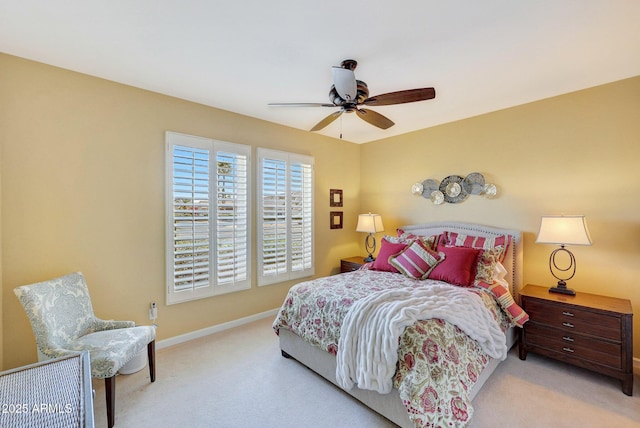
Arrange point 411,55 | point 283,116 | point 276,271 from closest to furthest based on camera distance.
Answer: point 411,55
point 283,116
point 276,271

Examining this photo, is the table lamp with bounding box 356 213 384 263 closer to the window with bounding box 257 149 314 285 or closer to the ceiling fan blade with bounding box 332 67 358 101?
the window with bounding box 257 149 314 285

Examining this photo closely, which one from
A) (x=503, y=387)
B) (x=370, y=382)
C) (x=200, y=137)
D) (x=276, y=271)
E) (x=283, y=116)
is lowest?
(x=503, y=387)

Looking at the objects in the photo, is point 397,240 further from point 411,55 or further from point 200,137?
point 200,137

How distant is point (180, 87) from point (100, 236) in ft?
5.44

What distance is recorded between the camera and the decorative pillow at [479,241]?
315 centimetres

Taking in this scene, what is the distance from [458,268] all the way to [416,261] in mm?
439

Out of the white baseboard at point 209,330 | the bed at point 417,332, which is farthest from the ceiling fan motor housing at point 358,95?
the white baseboard at point 209,330

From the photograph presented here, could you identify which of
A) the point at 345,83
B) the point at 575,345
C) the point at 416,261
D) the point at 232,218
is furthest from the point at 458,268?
the point at 232,218

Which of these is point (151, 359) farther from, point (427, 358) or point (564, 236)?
point (564, 236)

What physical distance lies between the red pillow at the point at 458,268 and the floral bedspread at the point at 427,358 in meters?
0.28

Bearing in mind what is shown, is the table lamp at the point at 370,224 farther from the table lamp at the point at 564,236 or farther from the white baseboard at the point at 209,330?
the table lamp at the point at 564,236

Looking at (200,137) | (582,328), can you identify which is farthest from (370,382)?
(200,137)

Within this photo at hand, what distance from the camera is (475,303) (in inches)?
91.0

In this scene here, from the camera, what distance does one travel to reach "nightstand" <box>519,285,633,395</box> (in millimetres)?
2266
